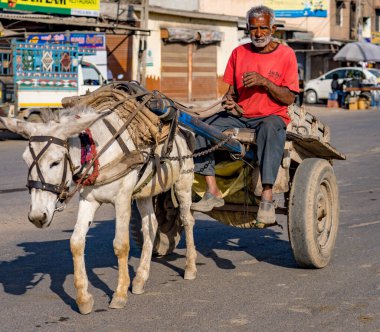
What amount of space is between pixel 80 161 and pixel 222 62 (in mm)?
33819

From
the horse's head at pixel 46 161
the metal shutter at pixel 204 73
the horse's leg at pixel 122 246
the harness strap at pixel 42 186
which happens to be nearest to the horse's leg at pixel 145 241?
the horse's leg at pixel 122 246

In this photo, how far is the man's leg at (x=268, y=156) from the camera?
22.4 feet

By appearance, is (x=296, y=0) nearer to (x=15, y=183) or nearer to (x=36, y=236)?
(x=15, y=183)

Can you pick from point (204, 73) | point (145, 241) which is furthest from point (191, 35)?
point (145, 241)

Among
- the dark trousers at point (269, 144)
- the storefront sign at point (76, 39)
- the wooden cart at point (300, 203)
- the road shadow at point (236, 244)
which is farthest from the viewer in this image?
the storefront sign at point (76, 39)

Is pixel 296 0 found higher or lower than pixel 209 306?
higher

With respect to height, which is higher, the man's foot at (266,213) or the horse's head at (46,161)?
the horse's head at (46,161)

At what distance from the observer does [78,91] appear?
22.5 m

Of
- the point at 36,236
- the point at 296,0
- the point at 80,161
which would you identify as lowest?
the point at 36,236

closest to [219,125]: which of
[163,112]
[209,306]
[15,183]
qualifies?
[163,112]

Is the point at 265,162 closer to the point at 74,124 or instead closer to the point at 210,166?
the point at 210,166

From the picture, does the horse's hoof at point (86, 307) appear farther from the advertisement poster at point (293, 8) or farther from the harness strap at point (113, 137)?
the advertisement poster at point (293, 8)

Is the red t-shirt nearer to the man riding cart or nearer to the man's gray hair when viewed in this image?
the man riding cart

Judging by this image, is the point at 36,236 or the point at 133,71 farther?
the point at 133,71
